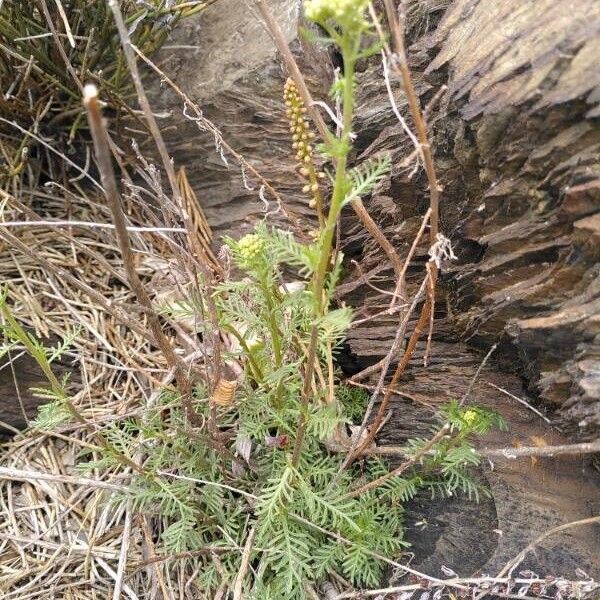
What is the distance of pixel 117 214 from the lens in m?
1.02

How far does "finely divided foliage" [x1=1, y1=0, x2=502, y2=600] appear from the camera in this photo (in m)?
1.47

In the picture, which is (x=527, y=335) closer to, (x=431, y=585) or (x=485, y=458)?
(x=485, y=458)

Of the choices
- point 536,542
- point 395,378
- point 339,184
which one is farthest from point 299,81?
point 536,542

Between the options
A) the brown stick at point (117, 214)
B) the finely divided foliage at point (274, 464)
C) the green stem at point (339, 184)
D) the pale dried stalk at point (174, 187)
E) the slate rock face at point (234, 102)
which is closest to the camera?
the brown stick at point (117, 214)

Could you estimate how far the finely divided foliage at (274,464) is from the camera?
4.83 feet

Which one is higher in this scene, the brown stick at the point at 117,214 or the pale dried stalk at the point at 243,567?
the brown stick at the point at 117,214

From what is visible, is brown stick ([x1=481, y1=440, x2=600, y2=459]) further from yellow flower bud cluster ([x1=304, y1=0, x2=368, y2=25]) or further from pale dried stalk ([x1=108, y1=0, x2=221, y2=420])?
yellow flower bud cluster ([x1=304, y1=0, x2=368, y2=25])

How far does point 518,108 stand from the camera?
1247 mm

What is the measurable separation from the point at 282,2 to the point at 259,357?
1.31m

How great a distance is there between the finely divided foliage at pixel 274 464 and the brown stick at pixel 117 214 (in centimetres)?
10

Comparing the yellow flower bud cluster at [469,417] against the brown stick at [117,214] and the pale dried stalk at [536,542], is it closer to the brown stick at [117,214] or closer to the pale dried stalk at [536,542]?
the pale dried stalk at [536,542]

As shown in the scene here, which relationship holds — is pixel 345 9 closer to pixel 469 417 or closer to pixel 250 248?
pixel 250 248

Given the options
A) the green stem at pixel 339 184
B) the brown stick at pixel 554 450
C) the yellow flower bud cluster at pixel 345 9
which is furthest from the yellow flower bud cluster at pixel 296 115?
the brown stick at pixel 554 450

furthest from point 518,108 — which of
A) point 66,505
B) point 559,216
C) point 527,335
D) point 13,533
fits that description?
point 13,533
